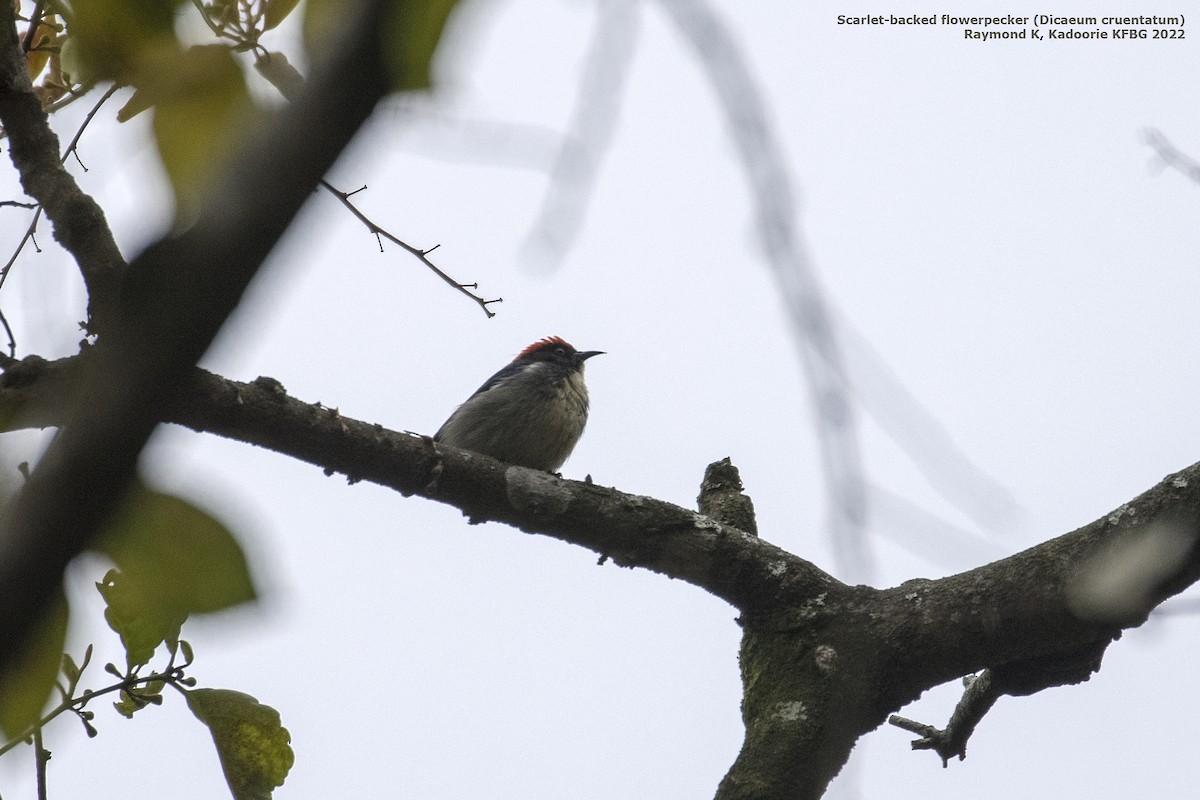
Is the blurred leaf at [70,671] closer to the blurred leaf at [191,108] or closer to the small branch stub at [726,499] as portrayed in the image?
the blurred leaf at [191,108]

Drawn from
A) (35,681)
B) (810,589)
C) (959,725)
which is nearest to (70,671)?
(35,681)

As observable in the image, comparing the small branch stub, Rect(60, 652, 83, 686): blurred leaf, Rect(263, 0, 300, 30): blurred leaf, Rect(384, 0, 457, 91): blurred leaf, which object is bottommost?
Rect(60, 652, 83, 686): blurred leaf

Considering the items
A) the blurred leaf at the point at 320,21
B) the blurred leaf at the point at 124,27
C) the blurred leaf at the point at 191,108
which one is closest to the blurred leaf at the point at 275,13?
the blurred leaf at the point at 191,108

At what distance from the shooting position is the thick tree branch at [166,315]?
808 millimetres

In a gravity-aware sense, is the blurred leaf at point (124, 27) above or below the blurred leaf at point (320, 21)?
above

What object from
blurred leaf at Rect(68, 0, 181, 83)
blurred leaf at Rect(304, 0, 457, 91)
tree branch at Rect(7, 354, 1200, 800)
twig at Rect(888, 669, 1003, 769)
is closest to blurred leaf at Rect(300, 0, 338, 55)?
blurred leaf at Rect(304, 0, 457, 91)

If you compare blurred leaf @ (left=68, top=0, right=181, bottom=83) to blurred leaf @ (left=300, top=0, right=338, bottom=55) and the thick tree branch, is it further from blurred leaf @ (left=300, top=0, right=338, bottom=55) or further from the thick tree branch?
the thick tree branch

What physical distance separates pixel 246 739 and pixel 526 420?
15.5 feet

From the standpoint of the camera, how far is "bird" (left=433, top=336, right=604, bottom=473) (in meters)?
6.82

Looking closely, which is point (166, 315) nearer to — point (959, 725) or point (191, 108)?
point (191, 108)

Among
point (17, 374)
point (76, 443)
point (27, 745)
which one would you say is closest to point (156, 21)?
point (76, 443)

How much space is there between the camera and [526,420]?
6824 mm

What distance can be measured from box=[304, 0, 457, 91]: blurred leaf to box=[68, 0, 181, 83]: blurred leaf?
16.8 inches

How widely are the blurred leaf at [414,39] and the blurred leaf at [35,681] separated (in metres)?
0.85
